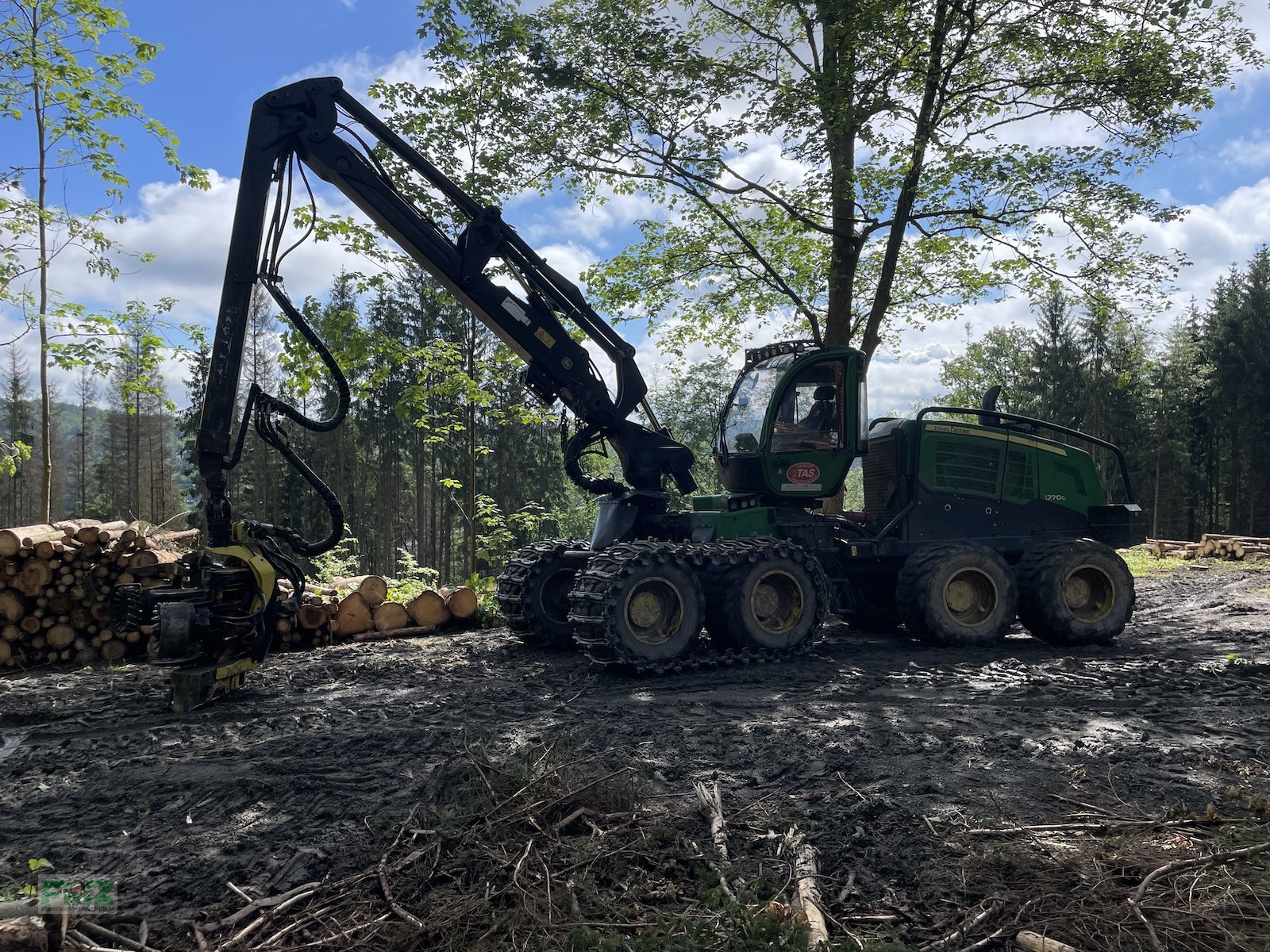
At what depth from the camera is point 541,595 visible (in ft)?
28.1

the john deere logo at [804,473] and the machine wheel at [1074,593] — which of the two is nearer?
the john deere logo at [804,473]

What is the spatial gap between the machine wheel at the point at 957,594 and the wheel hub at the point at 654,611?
8.47 ft

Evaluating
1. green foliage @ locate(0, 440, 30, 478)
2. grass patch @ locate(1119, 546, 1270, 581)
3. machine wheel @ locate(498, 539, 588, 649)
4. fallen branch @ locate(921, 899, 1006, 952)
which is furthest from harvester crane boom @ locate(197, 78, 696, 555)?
grass patch @ locate(1119, 546, 1270, 581)

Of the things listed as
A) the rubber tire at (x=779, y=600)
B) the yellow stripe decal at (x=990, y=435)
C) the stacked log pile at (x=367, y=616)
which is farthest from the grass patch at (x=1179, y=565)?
the stacked log pile at (x=367, y=616)

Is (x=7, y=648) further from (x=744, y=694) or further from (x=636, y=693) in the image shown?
(x=744, y=694)

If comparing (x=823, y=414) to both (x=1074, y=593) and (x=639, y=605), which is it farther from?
(x=1074, y=593)

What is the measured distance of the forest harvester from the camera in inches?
257

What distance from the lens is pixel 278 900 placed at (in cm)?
312

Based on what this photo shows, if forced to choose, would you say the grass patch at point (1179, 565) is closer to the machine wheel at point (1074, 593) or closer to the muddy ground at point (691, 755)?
the machine wheel at point (1074, 593)

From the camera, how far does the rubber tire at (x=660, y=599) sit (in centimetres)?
704

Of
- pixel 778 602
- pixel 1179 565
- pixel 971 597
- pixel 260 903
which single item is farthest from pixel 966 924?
pixel 1179 565

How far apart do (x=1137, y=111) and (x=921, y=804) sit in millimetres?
11938

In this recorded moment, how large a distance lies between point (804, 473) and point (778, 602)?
1.43 meters

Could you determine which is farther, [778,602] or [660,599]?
[778,602]
